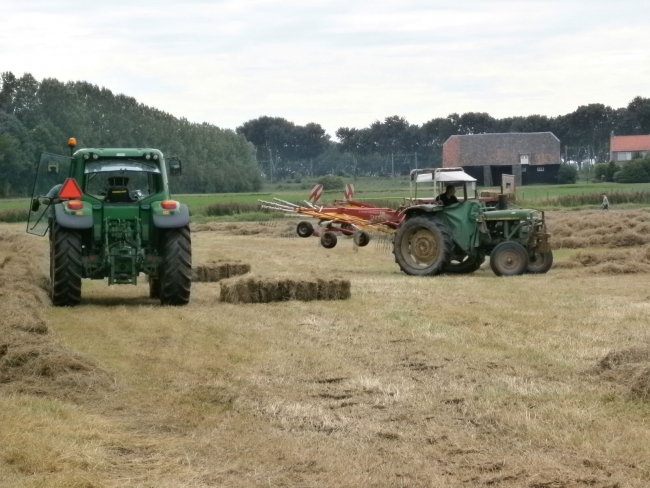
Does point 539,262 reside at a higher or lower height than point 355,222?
lower

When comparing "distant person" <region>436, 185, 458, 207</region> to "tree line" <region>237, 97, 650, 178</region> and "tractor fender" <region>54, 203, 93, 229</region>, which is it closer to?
"tractor fender" <region>54, 203, 93, 229</region>

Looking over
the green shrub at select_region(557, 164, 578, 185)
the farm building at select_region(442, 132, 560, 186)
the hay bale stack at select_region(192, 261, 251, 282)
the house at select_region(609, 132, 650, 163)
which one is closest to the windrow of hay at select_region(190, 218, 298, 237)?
the hay bale stack at select_region(192, 261, 251, 282)

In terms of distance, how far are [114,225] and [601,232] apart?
1476 cm

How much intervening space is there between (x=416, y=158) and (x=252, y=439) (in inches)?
4695

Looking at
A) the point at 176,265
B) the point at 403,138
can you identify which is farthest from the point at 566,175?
the point at 176,265

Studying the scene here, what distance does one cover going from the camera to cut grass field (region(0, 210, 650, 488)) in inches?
249

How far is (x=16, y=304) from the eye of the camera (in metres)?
12.2

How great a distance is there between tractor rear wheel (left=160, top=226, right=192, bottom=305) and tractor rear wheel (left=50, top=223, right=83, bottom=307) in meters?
1.09

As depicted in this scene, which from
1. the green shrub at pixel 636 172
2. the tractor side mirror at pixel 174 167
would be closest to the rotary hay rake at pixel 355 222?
the tractor side mirror at pixel 174 167

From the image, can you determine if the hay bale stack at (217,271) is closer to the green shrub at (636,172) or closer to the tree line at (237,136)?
the tree line at (237,136)

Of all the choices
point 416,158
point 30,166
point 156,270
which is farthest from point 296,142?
point 156,270

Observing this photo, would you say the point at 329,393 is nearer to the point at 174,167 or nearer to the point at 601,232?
the point at 174,167

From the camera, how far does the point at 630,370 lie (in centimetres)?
855

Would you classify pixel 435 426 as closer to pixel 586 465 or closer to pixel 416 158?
pixel 586 465
